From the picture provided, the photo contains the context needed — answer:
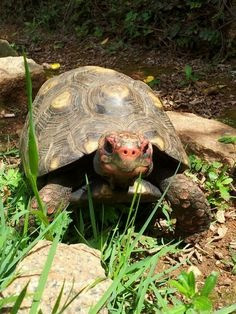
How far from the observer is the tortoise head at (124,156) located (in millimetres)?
1941

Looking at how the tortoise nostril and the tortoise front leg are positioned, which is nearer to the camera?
the tortoise nostril

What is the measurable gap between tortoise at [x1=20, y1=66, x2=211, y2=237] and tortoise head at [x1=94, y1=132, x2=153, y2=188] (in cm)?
1

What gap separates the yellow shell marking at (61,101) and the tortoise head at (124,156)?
19.9 inches

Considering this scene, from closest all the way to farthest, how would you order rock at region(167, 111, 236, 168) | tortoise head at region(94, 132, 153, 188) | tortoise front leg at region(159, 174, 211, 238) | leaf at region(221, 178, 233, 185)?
tortoise head at region(94, 132, 153, 188)
tortoise front leg at region(159, 174, 211, 238)
leaf at region(221, 178, 233, 185)
rock at region(167, 111, 236, 168)

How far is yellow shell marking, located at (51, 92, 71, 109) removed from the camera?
253 cm

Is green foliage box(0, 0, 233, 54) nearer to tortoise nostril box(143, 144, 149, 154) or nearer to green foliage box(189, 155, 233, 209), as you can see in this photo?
green foliage box(189, 155, 233, 209)

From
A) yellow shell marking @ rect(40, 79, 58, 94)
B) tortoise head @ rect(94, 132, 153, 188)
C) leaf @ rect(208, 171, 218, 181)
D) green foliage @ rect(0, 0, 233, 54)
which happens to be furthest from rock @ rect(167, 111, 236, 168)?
green foliage @ rect(0, 0, 233, 54)

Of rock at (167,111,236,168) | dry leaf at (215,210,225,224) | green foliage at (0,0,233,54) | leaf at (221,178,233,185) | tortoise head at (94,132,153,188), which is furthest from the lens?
green foliage at (0,0,233,54)

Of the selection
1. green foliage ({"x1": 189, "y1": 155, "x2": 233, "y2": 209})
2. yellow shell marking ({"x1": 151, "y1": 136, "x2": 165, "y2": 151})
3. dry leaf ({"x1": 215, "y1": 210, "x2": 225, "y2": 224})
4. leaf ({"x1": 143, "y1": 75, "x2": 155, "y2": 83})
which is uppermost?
yellow shell marking ({"x1": 151, "y1": 136, "x2": 165, "y2": 151})

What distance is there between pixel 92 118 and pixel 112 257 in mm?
713

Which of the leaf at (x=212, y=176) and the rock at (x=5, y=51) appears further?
the rock at (x=5, y=51)

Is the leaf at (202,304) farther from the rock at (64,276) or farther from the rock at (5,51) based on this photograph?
the rock at (5,51)

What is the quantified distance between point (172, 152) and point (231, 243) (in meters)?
0.64

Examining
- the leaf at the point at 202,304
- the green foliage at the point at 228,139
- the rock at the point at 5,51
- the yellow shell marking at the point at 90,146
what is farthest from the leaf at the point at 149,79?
the leaf at the point at 202,304
